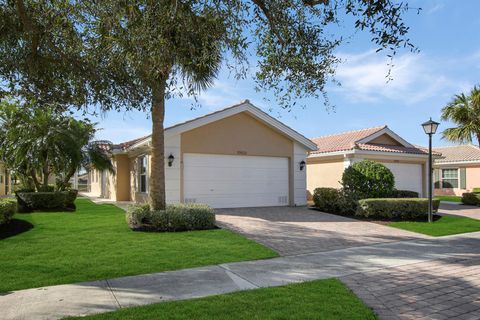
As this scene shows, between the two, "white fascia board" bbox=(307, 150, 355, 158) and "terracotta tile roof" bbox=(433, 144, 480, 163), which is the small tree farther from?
"terracotta tile roof" bbox=(433, 144, 480, 163)

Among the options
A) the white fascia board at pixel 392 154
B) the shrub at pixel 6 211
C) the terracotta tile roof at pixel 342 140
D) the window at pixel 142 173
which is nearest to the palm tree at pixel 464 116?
the white fascia board at pixel 392 154

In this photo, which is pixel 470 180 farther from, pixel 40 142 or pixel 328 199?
pixel 40 142

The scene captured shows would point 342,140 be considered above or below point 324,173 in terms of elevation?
above

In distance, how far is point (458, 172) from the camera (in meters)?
30.8

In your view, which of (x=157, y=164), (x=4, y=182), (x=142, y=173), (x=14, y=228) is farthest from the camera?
(x=4, y=182)

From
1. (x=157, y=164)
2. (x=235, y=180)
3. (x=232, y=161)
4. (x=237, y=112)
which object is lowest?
(x=235, y=180)

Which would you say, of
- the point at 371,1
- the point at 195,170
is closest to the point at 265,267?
the point at 371,1

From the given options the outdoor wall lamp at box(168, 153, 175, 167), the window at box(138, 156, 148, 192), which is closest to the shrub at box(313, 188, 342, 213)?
the outdoor wall lamp at box(168, 153, 175, 167)

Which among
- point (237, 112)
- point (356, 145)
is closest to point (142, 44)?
point (237, 112)

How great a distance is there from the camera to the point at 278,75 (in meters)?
7.59

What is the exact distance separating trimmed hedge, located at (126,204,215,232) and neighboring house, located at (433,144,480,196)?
23.9 m

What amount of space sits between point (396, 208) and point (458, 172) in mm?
19527

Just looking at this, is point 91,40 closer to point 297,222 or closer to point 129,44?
point 129,44

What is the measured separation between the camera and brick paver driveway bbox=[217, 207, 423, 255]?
998cm
